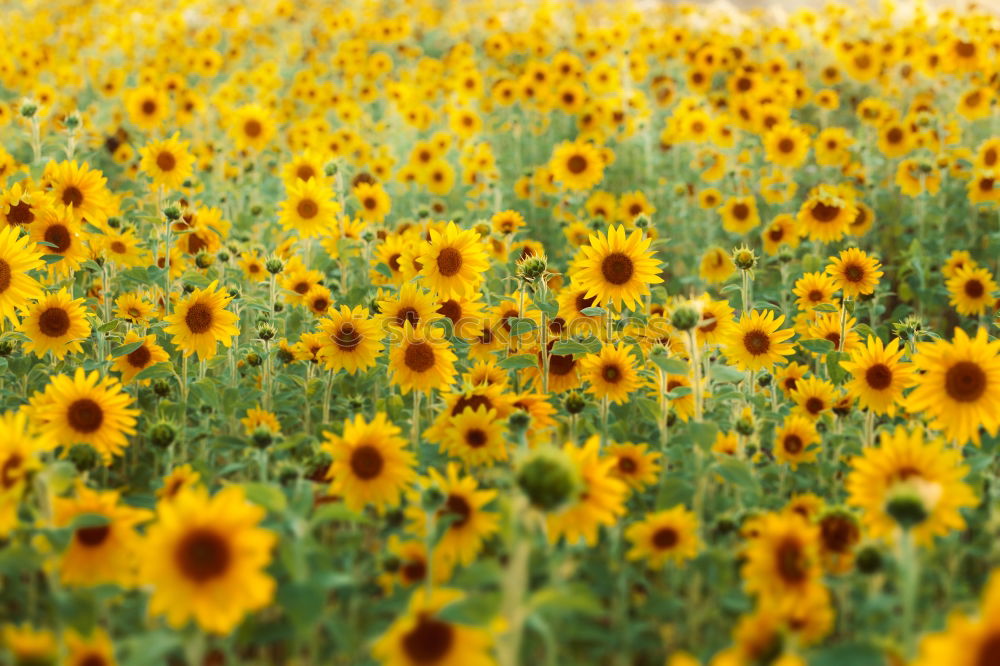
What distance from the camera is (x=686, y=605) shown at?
A: 2172 millimetres

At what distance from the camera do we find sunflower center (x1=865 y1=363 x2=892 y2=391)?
3.08 meters

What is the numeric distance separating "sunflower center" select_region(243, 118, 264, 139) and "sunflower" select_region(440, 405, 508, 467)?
4.52 meters

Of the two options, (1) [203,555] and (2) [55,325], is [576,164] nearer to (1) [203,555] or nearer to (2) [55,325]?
(2) [55,325]

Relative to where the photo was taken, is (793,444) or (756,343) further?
(756,343)

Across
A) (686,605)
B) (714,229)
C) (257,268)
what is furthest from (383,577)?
(714,229)

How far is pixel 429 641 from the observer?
5.77ft

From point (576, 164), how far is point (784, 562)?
14.8ft

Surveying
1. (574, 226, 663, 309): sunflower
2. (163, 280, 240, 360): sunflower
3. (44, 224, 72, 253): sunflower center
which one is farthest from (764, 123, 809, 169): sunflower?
(44, 224, 72, 253): sunflower center

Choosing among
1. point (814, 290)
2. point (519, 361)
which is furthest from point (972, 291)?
point (519, 361)

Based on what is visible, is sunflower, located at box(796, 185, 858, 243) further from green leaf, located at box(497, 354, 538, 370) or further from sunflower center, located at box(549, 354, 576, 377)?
green leaf, located at box(497, 354, 538, 370)

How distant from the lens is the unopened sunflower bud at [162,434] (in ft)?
8.66

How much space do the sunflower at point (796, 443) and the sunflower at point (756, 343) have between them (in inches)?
21.3

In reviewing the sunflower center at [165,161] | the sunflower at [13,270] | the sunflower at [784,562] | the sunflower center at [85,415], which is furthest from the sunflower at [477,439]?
the sunflower center at [165,161]

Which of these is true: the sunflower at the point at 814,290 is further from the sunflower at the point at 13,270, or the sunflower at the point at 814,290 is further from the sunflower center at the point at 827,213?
the sunflower at the point at 13,270
